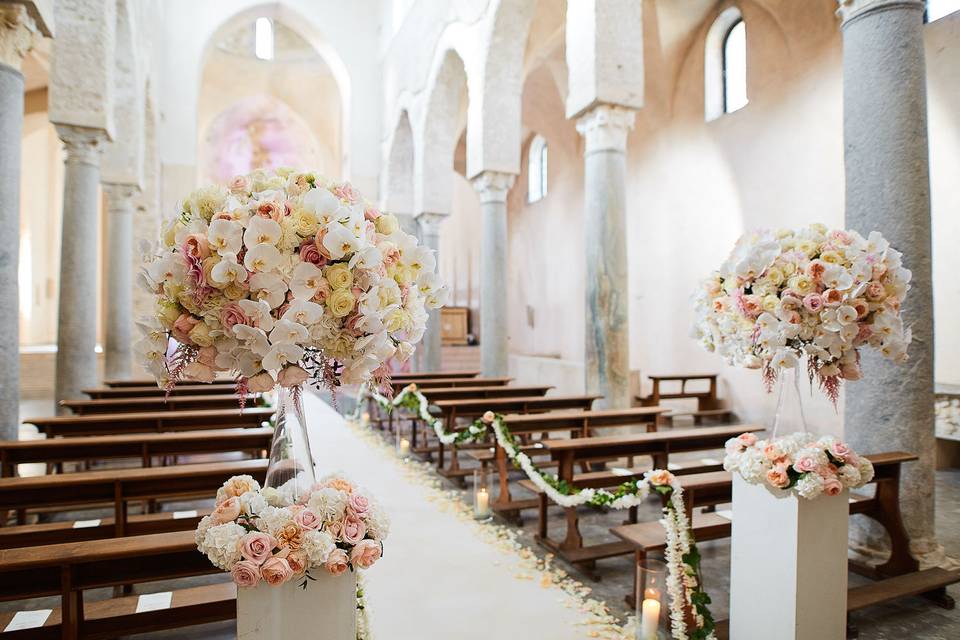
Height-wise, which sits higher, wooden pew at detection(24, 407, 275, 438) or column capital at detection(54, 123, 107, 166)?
column capital at detection(54, 123, 107, 166)

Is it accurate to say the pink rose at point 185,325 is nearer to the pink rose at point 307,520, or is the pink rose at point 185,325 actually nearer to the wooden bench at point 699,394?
the pink rose at point 307,520

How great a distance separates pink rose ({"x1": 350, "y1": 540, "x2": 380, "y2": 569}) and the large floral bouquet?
0.50 meters

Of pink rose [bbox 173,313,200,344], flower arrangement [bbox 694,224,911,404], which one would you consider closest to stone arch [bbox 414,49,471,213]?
flower arrangement [bbox 694,224,911,404]

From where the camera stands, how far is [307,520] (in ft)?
6.13

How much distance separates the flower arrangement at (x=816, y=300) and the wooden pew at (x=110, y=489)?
3.03 meters

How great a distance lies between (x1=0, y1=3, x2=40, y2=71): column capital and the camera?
195 inches

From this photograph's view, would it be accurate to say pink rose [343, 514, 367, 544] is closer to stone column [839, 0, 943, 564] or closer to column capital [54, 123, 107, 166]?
stone column [839, 0, 943, 564]

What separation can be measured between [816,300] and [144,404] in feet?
23.1

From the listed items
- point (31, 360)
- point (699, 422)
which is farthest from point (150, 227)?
point (699, 422)

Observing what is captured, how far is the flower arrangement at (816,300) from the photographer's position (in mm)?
2918

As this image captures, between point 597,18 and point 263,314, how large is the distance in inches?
267

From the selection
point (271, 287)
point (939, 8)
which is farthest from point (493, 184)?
point (271, 287)

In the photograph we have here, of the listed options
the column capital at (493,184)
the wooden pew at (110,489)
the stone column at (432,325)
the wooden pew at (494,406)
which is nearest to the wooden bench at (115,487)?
the wooden pew at (110,489)

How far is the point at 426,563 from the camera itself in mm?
4371
